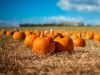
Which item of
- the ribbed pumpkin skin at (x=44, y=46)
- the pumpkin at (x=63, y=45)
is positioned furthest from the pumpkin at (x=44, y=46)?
the pumpkin at (x=63, y=45)

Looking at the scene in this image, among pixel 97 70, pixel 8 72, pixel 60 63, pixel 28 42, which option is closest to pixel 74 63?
pixel 60 63

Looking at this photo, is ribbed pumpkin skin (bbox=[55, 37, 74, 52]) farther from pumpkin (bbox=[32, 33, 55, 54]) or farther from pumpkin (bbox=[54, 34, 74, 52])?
pumpkin (bbox=[32, 33, 55, 54])

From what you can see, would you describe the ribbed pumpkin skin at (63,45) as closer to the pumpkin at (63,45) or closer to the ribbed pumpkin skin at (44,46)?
the pumpkin at (63,45)

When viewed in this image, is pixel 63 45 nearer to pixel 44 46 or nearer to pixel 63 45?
pixel 63 45

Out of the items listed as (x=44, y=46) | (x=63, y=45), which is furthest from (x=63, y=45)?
(x=44, y=46)

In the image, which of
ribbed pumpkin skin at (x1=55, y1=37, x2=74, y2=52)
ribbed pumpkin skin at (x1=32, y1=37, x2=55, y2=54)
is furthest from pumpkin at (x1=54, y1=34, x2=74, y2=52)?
ribbed pumpkin skin at (x1=32, y1=37, x2=55, y2=54)

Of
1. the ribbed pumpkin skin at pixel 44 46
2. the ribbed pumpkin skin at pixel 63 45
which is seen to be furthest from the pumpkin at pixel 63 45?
the ribbed pumpkin skin at pixel 44 46

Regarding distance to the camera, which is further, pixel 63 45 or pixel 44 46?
pixel 63 45

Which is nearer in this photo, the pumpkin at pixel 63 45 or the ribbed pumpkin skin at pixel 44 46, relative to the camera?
the ribbed pumpkin skin at pixel 44 46

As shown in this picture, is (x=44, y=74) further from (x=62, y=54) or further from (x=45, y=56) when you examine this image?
(x=62, y=54)

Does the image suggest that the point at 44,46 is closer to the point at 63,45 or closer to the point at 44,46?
the point at 44,46

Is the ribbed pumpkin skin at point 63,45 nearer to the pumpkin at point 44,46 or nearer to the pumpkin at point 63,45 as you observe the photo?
the pumpkin at point 63,45

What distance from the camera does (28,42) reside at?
31.1 ft

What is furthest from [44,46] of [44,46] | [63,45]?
[63,45]
